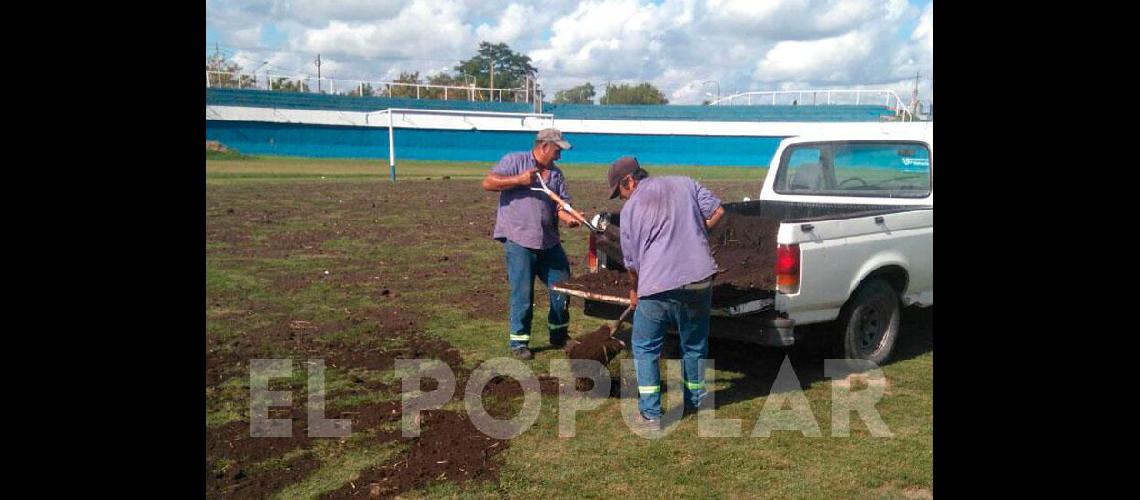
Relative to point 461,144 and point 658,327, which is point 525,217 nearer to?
point 658,327

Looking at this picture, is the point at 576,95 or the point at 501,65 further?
the point at 501,65

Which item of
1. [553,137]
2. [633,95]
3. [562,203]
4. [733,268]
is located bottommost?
[733,268]

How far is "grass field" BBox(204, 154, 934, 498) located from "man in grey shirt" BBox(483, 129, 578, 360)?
454mm

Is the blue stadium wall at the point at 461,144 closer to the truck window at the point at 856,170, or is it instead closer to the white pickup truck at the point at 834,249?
the truck window at the point at 856,170

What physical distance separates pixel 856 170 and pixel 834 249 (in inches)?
87.3

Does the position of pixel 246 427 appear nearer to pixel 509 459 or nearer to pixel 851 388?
pixel 509 459

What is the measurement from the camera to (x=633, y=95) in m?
80.1

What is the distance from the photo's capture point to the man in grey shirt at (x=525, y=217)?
6258 mm

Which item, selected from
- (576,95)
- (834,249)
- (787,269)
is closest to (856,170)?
(834,249)

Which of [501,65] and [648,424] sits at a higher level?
[501,65]

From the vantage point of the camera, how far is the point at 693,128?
5425 cm

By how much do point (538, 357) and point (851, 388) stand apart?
7.47 feet
